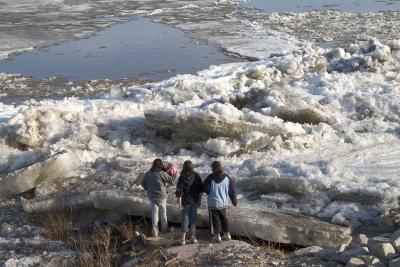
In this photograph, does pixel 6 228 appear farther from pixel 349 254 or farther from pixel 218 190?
pixel 349 254

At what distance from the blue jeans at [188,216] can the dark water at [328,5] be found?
104ft

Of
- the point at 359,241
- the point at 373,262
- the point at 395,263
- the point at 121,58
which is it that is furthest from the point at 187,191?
the point at 121,58

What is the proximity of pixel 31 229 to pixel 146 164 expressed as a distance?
2522mm

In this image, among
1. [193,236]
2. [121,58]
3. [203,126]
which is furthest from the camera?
[121,58]

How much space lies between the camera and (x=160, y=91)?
1505 centimetres

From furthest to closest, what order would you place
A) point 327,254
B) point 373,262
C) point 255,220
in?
point 255,220, point 327,254, point 373,262

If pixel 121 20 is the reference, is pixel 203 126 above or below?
above

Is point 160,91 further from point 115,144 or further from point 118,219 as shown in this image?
point 118,219

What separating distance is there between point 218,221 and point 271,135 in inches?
167

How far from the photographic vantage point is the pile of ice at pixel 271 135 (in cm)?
884

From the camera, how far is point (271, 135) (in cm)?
1116

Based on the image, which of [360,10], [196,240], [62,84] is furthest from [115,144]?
[360,10]

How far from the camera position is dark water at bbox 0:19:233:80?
22.6 meters

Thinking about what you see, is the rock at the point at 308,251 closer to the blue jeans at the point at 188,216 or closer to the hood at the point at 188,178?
the blue jeans at the point at 188,216
